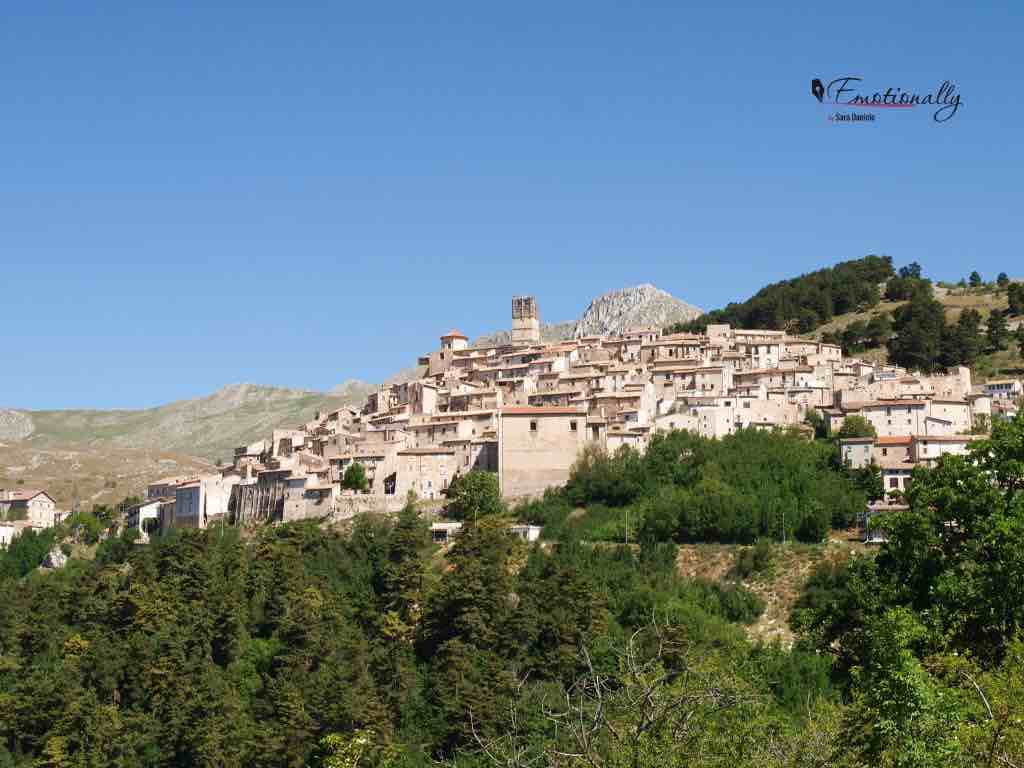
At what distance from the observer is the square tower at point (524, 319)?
91000 mm

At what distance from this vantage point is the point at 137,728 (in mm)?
46469

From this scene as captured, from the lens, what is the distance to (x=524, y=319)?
91.4 metres

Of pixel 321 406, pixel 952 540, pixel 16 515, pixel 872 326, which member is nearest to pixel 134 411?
pixel 321 406

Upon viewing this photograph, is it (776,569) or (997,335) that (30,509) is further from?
(997,335)

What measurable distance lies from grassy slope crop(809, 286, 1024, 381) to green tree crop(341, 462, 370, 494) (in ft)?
104

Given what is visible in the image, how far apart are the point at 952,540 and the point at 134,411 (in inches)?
6903

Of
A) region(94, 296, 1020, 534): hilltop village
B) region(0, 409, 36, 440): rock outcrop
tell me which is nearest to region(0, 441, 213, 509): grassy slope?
region(94, 296, 1020, 534): hilltop village

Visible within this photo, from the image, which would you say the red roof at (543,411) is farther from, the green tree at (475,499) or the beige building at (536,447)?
the green tree at (475,499)

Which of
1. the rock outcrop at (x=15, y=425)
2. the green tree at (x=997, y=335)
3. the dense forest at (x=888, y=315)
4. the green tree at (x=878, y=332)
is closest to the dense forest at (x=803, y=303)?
the dense forest at (x=888, y=315)

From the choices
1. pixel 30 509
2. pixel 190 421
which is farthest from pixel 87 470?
pixel 190 421

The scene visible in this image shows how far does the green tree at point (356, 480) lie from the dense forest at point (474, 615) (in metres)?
2.73

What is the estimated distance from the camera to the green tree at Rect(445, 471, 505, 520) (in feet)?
191

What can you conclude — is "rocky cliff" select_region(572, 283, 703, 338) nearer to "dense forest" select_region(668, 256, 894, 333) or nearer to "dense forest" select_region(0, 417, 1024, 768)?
"dense forest" select_region(668, 256, 894, 333)

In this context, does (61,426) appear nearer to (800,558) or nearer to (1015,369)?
(1015,369)
